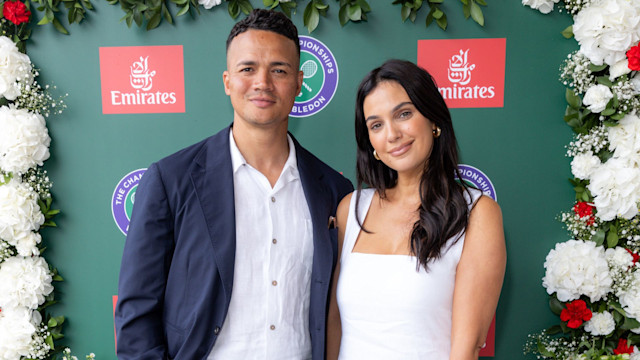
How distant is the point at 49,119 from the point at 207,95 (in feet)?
2.96

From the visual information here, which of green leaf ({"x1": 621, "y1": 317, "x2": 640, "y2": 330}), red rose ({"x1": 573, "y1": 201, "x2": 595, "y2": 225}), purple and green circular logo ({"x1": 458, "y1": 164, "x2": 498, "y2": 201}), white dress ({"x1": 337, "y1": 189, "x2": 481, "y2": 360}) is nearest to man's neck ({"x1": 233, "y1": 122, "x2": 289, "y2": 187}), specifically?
white dress ({"x1": 337, "y1": 189, "x2": 481, "y2": 360})

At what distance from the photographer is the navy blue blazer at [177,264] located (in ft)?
5.01

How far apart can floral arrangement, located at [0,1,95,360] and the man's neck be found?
129cm

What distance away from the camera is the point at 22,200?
88.2 inches

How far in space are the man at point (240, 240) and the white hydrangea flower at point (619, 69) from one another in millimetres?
1615

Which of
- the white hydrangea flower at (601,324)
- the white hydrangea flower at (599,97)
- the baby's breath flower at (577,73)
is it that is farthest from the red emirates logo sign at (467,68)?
the white hydrangea flower at (601,324)

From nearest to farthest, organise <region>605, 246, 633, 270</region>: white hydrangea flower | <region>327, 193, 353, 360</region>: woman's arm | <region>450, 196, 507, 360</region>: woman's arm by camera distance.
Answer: <region>450, 196, 507, 360</region>: woman's arm, <region>327, 193, 353, 360</region>: woman's arm, <region>605, 246, 633, 270</region>: white hydrangea flower

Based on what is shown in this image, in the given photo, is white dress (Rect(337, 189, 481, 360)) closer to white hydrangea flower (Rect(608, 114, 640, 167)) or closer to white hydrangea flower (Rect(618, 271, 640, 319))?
white hydrangea flower (Rect(608, 114, 640, 167))

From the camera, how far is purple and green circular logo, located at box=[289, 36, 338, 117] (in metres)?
2.29

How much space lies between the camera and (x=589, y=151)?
2230 millimetres

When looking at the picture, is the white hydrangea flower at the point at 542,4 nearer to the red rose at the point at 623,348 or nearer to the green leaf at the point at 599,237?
the green leaf at the point at 599,237

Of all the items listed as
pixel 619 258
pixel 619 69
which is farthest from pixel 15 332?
pixel 619 69

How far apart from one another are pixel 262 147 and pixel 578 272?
68.2 inches

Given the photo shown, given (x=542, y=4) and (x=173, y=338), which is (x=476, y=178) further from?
(x=173, y=338)
